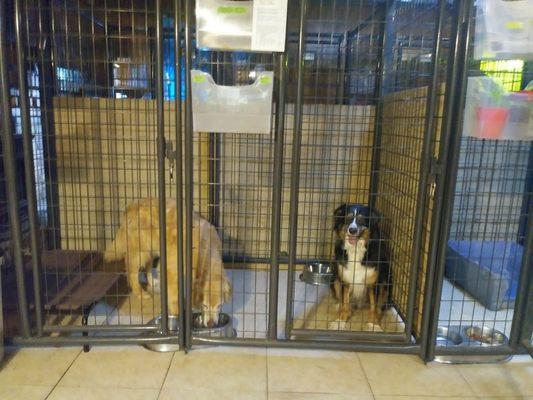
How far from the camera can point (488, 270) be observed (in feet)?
9.90

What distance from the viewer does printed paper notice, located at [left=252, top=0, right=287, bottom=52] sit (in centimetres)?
204

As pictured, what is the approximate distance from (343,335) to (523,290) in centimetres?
104

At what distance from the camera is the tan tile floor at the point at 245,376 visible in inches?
82.0

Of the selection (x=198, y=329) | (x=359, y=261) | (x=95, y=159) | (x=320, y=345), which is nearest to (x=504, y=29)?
(x=359, y=261)

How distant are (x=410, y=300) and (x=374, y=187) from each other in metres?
1.23

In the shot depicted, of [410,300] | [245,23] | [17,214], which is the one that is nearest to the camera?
[245,23]

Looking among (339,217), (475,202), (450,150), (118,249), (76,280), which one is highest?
(450,150)

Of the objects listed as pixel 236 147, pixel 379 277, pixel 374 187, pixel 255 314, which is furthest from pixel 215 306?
pixel 374 187

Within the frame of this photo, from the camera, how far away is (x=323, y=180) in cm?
355

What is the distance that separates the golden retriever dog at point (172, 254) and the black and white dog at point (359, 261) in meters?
0.78

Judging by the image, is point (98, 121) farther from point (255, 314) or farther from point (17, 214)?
point (255, 314)

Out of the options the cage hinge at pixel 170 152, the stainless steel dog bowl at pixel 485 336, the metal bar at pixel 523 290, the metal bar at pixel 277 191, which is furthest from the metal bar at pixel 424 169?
the cage hinge at pixel 170 152

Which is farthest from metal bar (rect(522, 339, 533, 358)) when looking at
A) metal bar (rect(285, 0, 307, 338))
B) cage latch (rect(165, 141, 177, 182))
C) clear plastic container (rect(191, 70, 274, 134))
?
cage latch (rect(165, 141, 177, 182))

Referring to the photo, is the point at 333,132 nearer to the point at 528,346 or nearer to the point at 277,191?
the point at 277,191
